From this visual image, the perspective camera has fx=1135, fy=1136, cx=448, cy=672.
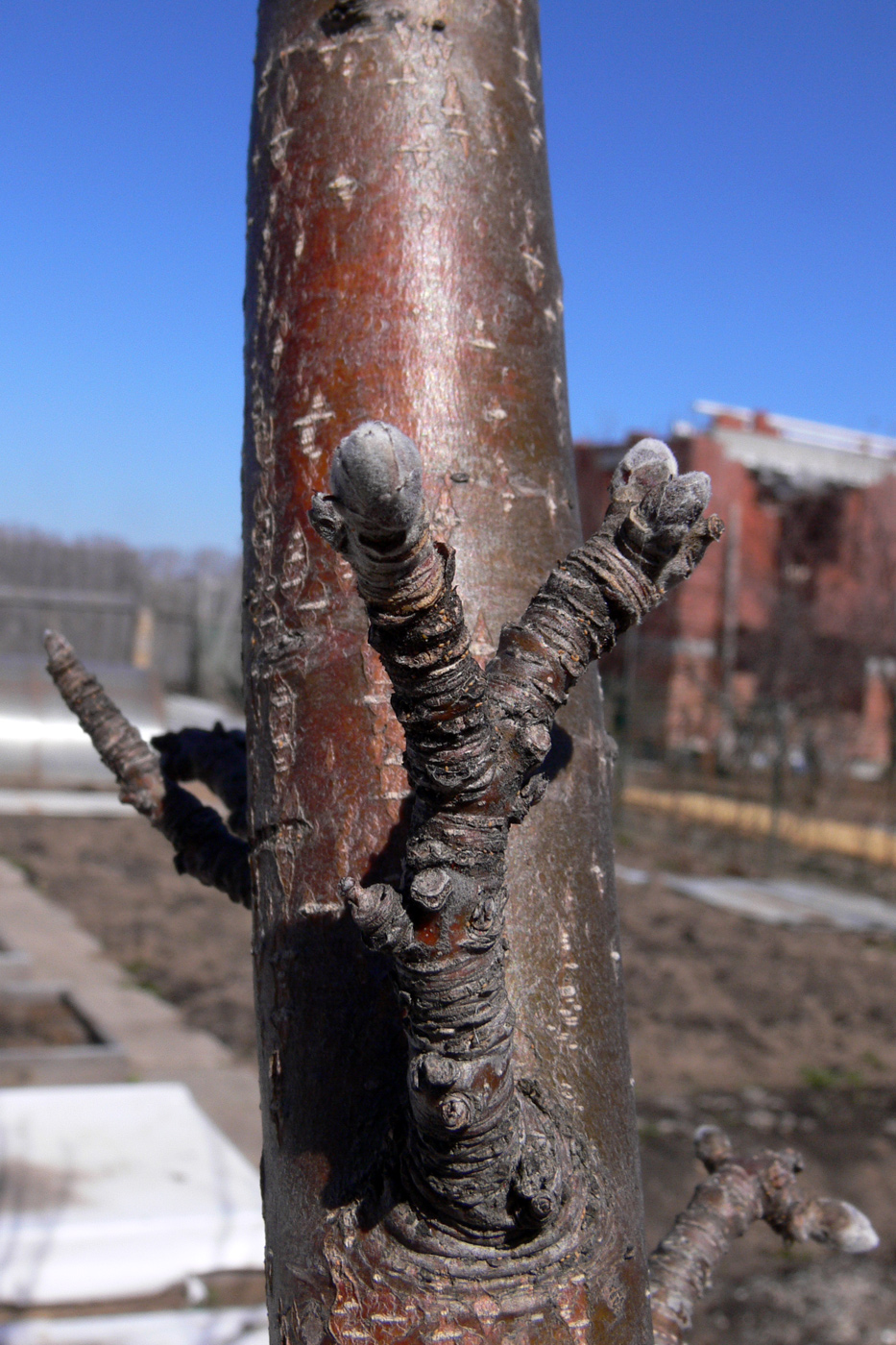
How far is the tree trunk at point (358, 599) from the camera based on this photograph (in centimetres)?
81

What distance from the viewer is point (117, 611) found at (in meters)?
19.2

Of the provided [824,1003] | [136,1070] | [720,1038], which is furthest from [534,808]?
[824,1003]

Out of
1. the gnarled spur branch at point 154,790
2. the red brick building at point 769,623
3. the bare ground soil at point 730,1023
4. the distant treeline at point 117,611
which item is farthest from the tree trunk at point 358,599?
the distant treeline at point 117,611

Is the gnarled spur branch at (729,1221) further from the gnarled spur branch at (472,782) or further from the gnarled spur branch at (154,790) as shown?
the gnarled spur branch at (154,790)

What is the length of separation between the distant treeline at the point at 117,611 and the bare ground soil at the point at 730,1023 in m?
7.62

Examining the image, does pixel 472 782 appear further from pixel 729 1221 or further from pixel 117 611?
pixel 117 611

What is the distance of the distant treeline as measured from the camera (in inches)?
739

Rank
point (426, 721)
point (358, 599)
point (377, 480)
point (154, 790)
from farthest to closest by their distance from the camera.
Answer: point (154, 790) → point (358, 599) → point (426, 721) → point (377, 480)

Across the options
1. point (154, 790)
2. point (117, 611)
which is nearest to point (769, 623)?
point (117, 611)

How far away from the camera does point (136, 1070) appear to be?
549 centimetres

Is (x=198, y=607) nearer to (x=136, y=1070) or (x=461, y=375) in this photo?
(x=136, y=1070)

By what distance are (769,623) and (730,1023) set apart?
11712mm

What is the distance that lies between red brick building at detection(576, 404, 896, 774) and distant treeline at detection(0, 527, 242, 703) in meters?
6.39

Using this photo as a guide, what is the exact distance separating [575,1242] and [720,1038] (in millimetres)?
6106
